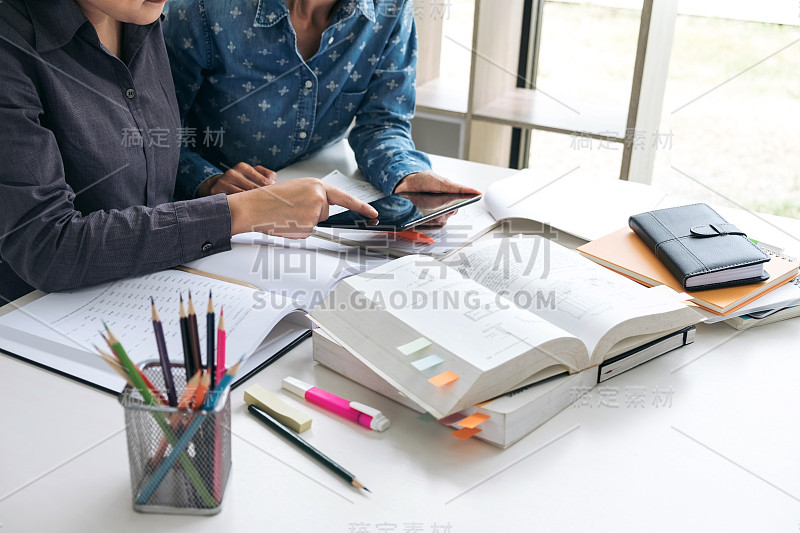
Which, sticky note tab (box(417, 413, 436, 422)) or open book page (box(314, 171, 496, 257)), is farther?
open book page (box(314, 171, 496, 257))

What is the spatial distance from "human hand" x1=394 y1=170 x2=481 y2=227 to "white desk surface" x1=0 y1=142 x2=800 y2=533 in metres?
0.50

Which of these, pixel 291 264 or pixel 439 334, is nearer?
pixel 439 334

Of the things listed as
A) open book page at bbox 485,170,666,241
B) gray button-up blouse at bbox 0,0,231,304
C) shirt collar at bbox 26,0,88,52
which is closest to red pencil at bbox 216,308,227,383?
gray button-up blouse at bbox 0,0,231,304

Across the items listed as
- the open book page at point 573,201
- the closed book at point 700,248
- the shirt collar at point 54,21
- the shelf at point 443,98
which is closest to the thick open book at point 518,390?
the closed book at point 700,248

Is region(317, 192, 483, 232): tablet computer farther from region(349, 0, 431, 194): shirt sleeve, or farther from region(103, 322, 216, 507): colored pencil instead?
region(103, 322, 216, 507): colored pencil

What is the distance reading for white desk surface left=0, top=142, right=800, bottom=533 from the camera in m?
0.65

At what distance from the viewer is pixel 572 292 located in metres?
0.90

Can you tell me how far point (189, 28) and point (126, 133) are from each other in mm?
303

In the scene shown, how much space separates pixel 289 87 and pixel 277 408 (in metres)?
0.79

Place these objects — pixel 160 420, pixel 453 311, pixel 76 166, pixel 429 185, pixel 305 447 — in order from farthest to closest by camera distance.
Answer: pixel 429 185, pixel 76 166, pixel 453 311, pixel 305 447, pixel 160 420

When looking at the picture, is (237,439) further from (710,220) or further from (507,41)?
(507,41)

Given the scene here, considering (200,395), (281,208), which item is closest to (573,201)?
(281,208)

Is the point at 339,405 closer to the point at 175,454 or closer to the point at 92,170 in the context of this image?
the point at 175,454

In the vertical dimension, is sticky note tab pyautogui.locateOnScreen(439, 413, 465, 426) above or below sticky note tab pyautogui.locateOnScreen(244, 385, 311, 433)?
above
